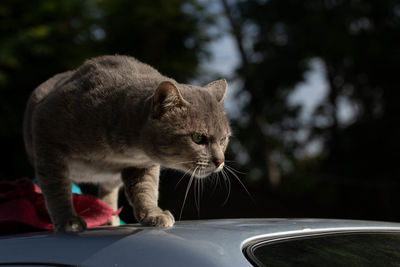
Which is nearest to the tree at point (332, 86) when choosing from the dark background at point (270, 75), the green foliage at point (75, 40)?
the dark background at point (270, 75)

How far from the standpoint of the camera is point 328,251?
1.61 meters

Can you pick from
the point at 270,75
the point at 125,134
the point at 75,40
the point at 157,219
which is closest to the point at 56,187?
the point at 125,134

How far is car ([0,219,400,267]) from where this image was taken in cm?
139

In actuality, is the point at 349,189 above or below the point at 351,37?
below

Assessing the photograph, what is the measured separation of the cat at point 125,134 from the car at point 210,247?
2.34ft

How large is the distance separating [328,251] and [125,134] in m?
1.52

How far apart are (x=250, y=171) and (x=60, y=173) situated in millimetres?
8077

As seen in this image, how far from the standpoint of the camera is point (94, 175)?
306 cm

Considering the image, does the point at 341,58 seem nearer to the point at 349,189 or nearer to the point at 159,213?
the point at 349,189

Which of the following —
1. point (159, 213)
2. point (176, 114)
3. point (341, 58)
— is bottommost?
point (159, 213)

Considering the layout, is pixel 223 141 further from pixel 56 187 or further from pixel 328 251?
pixel 328 251

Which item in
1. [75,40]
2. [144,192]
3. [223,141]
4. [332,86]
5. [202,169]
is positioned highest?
[75,40]

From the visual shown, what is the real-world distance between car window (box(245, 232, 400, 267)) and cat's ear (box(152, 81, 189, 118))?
45.8 inches

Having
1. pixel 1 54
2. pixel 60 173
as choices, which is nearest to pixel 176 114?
pixel 60 173
